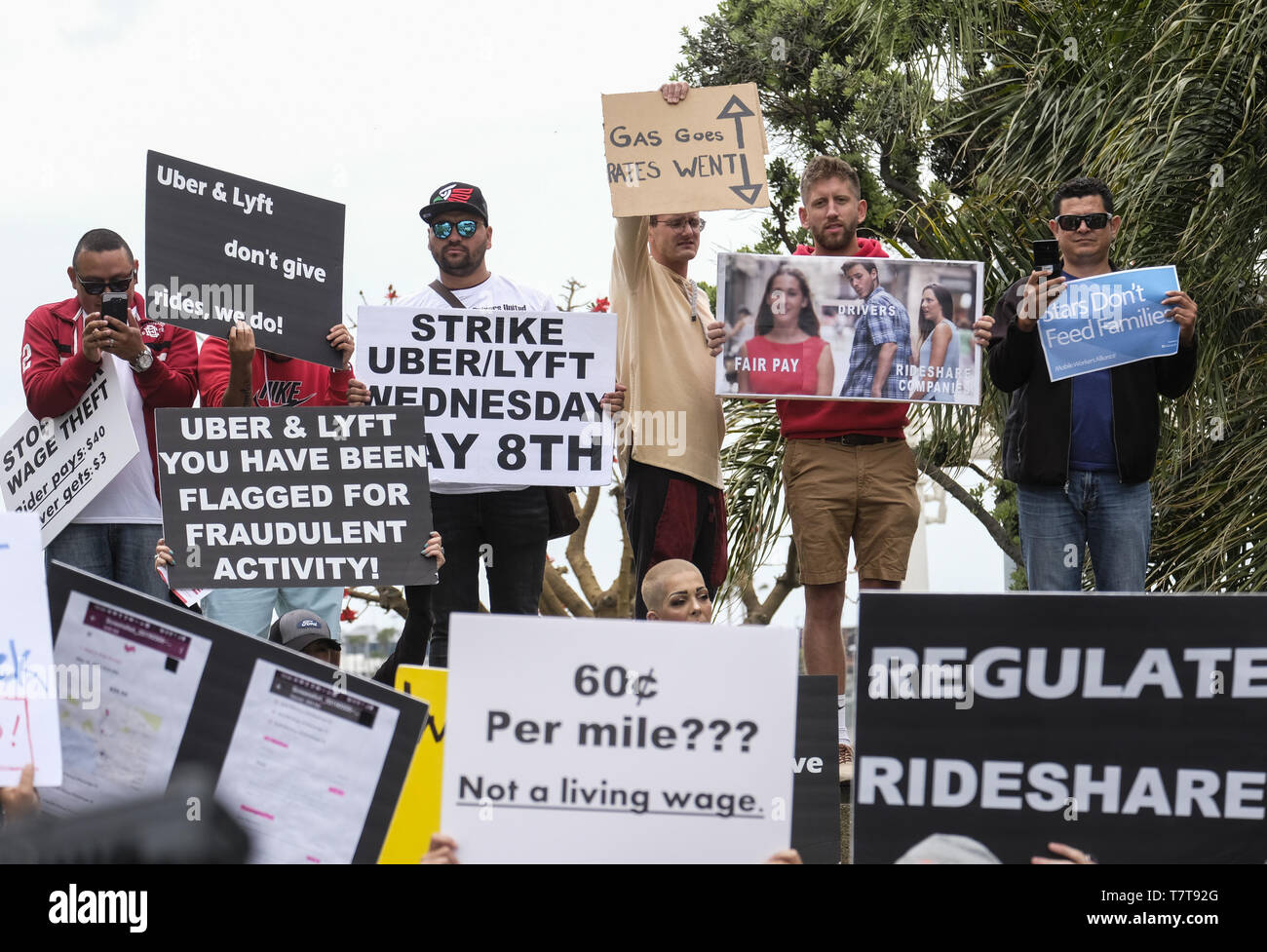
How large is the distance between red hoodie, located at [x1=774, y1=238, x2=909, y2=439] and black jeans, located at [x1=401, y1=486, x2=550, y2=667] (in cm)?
106

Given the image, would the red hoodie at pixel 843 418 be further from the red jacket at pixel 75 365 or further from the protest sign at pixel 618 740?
the protest sign at pixel 618 740

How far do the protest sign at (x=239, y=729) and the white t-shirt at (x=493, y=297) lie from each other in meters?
2.56

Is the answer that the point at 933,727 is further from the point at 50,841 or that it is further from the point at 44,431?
the point at 44,431

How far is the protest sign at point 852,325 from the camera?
18.6 feet

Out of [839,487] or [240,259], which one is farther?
[839,487]

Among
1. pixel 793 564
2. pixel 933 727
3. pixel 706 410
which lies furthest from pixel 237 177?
pixel 793 564

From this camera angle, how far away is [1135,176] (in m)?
8.20

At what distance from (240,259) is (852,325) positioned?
7.48ft

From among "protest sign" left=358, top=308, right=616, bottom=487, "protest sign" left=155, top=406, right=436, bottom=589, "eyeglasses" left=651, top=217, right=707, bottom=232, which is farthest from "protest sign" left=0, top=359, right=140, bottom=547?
"eyeglasses" left=651, top=217, right=707, bottom=232

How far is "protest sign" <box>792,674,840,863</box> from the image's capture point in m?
4.27

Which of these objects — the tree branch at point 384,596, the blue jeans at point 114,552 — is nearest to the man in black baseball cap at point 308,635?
the blue jeans at point 114,552

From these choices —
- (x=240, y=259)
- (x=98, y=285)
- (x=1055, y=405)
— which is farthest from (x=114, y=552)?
(x=1055, y=405)

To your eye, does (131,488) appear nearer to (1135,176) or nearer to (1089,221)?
(1089,221)

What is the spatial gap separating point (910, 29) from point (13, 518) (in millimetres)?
8195
